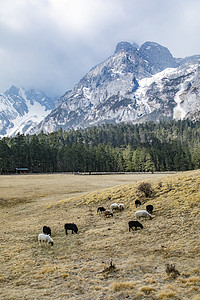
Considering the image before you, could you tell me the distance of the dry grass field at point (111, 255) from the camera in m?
9.31

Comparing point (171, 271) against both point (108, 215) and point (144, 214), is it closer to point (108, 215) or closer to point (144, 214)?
point (144, 214)

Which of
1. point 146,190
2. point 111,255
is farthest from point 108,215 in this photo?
point 111,255

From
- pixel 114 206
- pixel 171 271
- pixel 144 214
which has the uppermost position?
pixel 144 214

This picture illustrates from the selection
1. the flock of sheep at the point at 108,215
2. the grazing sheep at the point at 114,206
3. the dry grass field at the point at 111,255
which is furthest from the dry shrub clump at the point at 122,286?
the grazing sheep at the point at 114,206

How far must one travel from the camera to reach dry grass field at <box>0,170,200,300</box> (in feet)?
30.6

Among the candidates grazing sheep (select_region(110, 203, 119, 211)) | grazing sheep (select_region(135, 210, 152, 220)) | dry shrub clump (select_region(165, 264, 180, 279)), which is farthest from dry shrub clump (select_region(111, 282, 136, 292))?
grazing sheep (select_region(110, 203, 119, 211))

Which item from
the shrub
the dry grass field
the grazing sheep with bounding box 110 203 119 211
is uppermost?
the shrub

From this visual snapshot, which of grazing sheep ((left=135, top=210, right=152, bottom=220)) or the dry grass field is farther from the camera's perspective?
grazing sheep ((left=135, top=210, right=152, bottom=220))

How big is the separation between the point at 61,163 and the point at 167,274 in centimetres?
13021

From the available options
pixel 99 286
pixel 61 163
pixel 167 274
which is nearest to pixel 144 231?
pixel 167 274

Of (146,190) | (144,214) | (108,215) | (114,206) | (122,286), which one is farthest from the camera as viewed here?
(146,190)

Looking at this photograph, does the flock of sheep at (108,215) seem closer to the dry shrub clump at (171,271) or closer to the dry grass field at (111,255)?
the dry grass field at (111,255)

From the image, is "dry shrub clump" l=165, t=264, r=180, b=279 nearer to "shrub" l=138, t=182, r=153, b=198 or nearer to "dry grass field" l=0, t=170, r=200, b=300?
"dry grass field" l=0, t=170, r=200, b=300

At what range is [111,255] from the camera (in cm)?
1312
